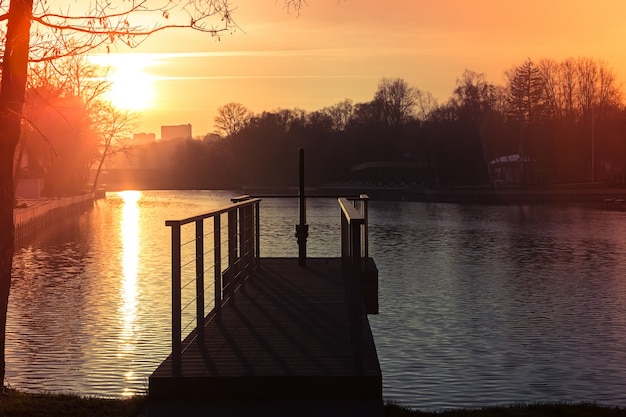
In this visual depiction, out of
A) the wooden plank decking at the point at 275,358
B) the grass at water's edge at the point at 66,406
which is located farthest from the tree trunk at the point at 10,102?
the wooden plank decking at the point at 275,358

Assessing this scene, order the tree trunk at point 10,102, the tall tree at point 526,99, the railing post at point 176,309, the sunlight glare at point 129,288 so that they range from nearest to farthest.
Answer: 1. the railing post at point 176,309
2. the tree trunk at point 10,102
3. the sunlight glare at point 129,288
4. the tall tree at point 526,99

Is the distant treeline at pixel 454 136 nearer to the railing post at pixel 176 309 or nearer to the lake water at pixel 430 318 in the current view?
the lake water at pixel 430 318

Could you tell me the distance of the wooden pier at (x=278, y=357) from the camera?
7.54 metres

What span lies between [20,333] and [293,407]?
30.9ft

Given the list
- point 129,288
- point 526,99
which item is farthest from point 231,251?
point 526,99

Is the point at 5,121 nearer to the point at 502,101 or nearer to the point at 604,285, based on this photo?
the point at 604,285

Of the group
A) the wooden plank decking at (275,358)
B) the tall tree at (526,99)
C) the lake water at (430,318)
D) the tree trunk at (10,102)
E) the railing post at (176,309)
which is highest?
the tall tree at (526,99)

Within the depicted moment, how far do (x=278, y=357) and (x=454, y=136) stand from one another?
335 ft

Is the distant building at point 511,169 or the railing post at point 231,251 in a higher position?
the distant building at point 511,169

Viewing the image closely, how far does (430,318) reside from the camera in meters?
17.5

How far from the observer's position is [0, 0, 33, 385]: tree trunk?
8.46m

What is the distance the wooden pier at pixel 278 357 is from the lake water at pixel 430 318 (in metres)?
1.42

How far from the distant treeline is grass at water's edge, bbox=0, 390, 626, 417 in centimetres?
7896

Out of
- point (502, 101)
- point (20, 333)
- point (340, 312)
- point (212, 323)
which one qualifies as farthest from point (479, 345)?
point (502, 101)
